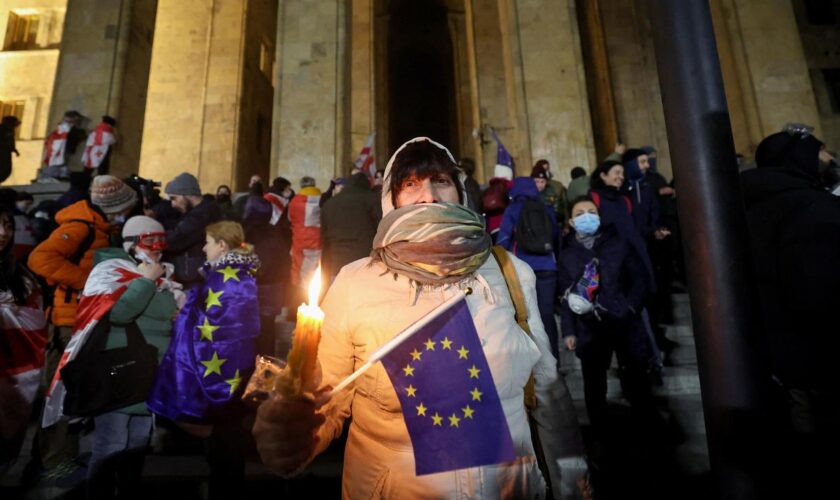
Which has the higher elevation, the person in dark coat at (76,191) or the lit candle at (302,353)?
the person in dark coat at (76,191)

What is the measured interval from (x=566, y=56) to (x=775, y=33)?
184 inches

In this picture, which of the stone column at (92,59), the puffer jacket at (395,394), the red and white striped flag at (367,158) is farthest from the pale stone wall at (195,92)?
the puffer jacket at (395,394)

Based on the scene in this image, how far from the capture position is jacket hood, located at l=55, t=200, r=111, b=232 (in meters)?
3.87

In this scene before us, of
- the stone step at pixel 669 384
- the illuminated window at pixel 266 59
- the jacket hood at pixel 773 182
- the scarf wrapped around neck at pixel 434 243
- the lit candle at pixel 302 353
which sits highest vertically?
the illuminated window at pixel 266 59

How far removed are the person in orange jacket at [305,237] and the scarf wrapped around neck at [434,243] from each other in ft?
12.6

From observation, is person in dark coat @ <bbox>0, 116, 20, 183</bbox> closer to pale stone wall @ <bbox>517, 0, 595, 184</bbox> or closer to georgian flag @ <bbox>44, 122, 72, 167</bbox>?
georgian flag @ <bbox>44, 122, 72, 167</bbox>

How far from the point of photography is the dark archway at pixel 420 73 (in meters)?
20.1

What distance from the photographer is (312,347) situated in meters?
0.77

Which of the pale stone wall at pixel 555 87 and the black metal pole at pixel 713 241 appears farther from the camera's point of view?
the pale stone wall at pixel 555 87

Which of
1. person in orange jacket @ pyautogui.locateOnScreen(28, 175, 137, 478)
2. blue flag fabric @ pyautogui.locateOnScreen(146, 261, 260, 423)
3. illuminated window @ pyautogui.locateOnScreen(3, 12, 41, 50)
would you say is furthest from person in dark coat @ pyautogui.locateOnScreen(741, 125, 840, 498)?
illuminated window @ pyautogui.locateOnScreen(3, 12, 41, 50)

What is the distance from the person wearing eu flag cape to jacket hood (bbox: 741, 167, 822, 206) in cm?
186

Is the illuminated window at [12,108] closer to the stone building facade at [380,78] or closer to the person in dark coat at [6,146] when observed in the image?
Result: the stone building facade at [380,78]

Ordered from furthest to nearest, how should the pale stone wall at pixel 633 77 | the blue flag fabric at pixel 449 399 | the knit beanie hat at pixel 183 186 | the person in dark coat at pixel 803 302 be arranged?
the pale stone wall at pixel 633 77, the knit beanie hat at pixel 183 186, the person in dark coat at pixel 803 302, the blue flag fabric at pixel 449 399

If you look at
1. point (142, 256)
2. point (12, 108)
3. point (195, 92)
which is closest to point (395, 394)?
point (142, 256)
